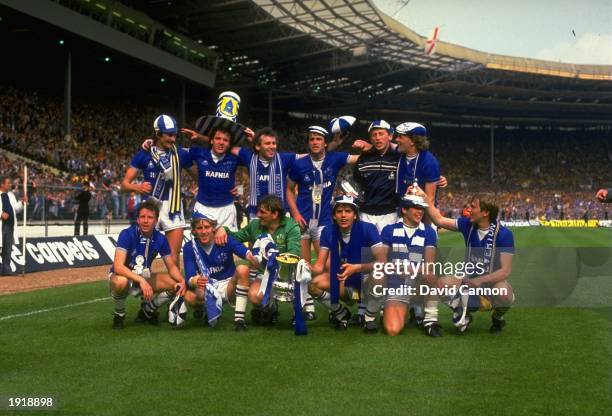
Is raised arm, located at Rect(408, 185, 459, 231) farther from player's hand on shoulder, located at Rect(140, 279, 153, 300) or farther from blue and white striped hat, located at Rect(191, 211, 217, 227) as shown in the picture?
player's hand on shoulder, located at Rect(140, 279, 153, 300)

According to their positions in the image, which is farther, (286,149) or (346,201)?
(286,149)

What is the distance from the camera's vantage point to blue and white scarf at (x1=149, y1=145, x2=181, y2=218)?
852 centimetres

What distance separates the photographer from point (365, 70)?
46.1m

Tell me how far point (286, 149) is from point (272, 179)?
41.5m

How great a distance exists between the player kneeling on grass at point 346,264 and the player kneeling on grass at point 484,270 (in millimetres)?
715

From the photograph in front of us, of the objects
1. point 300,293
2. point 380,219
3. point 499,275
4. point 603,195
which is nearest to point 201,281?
point 300,293

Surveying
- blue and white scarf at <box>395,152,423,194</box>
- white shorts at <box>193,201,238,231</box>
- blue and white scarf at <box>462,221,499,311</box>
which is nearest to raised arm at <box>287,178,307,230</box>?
white shorts at <box>193,201,238,231</box>

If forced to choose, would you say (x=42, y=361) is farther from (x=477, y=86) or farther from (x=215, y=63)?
(x=477, y=86)

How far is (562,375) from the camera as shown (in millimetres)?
5500

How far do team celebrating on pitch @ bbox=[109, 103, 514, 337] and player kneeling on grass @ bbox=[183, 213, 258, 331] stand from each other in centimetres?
1

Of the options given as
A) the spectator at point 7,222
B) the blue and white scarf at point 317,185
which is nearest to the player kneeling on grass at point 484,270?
the blue and white scarf at point 317,185

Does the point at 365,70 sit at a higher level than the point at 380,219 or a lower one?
higher

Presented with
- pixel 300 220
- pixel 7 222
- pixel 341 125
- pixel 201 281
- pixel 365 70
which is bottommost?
pixel 201 281

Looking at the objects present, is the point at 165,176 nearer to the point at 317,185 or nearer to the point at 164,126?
the point at 164,126
